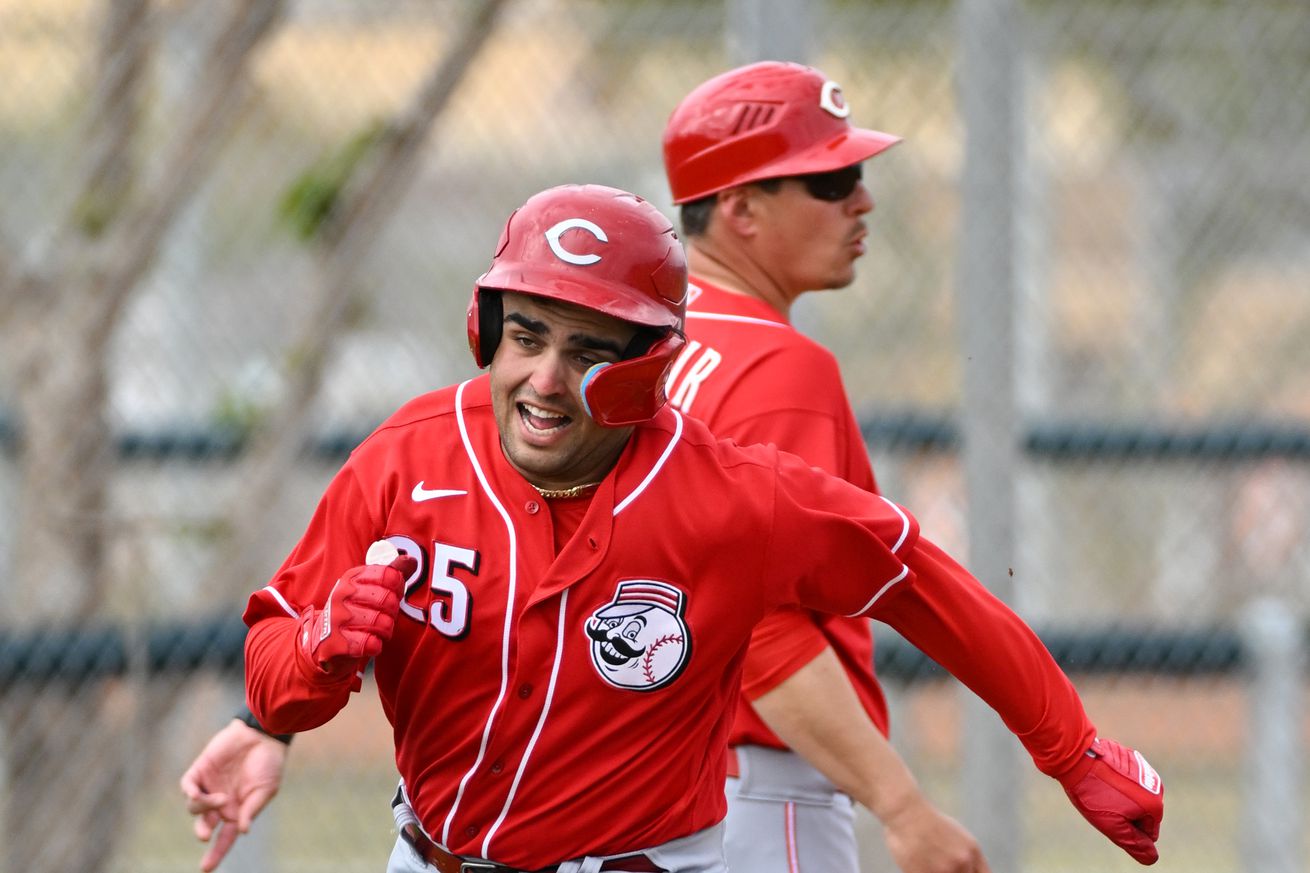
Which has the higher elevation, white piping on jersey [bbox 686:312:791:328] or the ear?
the ear

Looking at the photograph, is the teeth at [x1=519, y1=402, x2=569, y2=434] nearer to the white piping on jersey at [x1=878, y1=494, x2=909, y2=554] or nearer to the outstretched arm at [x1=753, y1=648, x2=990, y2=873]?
the white piping on jersey at [x1=878, y1=494, x2=909, y2=554]

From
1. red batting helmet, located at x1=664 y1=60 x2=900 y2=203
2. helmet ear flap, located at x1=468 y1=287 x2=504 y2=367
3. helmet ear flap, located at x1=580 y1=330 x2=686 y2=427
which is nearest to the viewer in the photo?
helmet ear flap, located at x1=580 y1=330 x2=686 y2=427

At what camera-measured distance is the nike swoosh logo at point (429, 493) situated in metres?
2.36

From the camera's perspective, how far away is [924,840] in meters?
2.82

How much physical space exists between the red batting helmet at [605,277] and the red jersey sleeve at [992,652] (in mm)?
496

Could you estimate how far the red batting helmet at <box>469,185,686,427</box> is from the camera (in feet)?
7.48

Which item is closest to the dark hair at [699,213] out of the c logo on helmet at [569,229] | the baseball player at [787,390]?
the baseball player at [787,390]

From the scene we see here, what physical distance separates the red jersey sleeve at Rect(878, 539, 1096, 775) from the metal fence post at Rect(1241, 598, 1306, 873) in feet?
9.56

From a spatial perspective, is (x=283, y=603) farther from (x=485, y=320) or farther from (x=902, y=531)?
(x=902, y=531)

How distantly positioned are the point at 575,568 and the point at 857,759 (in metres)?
0.75

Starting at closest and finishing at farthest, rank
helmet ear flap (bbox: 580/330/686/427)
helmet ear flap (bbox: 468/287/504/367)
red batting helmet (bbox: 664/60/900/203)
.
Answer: helmet ear flap (bbox: 580/330/686/427) < helmet ear flap (bbox: 468/287/504/367) < red batting helmet (bbox: 664/60/900/203)

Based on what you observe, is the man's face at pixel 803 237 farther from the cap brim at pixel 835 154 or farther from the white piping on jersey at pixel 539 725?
the white piping on jersey at pixel 539 725

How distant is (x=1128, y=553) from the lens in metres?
6.72

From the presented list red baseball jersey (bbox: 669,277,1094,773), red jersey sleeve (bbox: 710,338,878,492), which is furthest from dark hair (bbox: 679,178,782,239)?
red jersey sleeve (bbox: 710,338,878,492)
